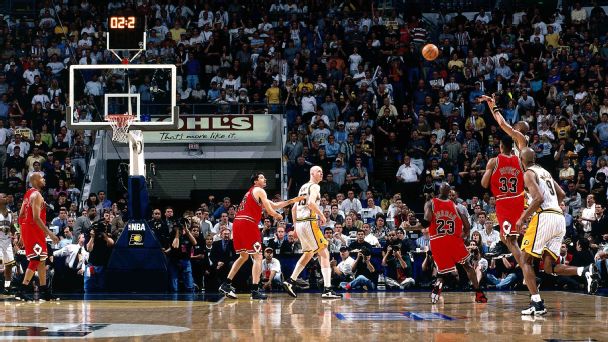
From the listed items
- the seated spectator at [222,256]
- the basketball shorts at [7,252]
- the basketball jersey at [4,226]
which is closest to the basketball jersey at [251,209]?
the seated spectator at [222,256]

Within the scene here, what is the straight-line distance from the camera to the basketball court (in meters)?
9.49

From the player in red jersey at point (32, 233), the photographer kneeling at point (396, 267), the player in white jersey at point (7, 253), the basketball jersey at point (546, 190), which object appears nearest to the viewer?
the basketball jersey at point (546, 190)

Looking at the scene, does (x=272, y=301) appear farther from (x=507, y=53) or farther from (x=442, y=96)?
(x=507, y=53)

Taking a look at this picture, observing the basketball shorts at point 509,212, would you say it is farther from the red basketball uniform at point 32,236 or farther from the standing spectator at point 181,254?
the red basketball uniform at point 32,236

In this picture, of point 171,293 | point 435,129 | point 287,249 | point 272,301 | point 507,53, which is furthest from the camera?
point 507,53

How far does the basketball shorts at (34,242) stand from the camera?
1559 cm

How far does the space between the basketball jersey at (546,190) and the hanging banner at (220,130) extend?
14.3 m

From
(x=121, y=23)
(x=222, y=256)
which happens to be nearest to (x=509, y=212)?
(x=222, y=256)

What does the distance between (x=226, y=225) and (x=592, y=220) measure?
302 inches

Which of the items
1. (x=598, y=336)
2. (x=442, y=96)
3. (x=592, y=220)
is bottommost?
(x=598, y=336)

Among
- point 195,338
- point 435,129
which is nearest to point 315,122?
point 435,129

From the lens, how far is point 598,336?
9352 mm

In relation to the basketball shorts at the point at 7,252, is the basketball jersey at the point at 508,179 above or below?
above

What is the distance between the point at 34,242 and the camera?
51.3 feet
